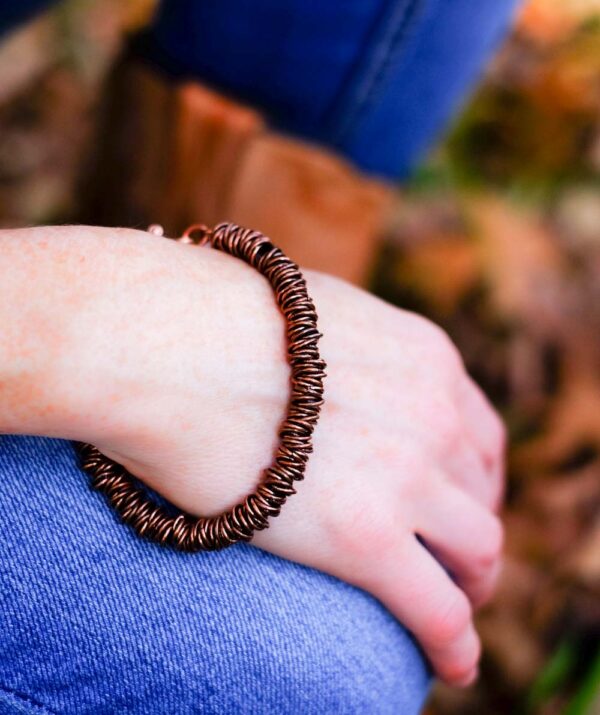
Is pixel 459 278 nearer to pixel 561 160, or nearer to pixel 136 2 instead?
pixel 561 160

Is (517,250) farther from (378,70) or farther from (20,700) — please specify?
(20,700)

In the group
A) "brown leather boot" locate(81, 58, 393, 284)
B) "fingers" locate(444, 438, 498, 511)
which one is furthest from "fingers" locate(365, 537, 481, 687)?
"brown leather boot" locate(81, 58, 393, 284)

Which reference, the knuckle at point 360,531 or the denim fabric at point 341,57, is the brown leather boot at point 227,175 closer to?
the denim fabric at point 341,57

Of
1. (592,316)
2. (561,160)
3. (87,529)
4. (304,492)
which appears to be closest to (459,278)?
(592,316)

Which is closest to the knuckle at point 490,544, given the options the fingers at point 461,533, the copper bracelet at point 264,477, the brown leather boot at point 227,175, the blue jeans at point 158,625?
the fingers at point 461,533

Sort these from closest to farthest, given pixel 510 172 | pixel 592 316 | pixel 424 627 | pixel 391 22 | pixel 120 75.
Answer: pixel 424 627
pixel 391 22
pixel 120 75
pixel 592 316
pixel 510 172

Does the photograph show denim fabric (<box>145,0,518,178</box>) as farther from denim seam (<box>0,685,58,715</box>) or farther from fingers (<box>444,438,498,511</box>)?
denim seam (<box>0,685,58,715</box>)
